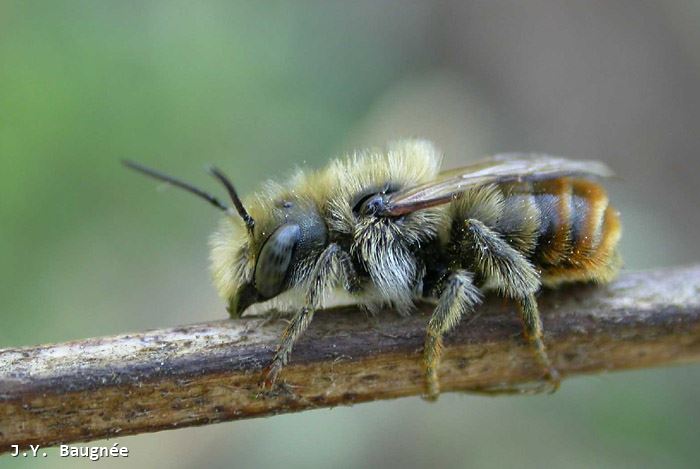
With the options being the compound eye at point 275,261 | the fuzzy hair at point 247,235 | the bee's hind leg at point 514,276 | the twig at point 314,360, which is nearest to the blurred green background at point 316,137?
the fuzzy hair at point 247,235

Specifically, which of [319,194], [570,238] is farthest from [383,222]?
[570,238]

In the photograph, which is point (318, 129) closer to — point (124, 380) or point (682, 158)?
point (682, 158)

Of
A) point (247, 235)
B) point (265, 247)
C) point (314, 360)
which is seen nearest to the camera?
point (314, 360)

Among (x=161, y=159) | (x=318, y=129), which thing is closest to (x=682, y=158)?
(x=318, y=129)

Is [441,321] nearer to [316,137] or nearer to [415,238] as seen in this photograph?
[415,238]

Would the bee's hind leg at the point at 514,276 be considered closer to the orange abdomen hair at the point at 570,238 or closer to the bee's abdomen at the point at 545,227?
the bee's abdomen at the point at 545,227

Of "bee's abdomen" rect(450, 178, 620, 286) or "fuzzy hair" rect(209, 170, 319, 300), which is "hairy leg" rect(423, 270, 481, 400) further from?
"fuzzy hair" rect(209, 170, 319, 300)
